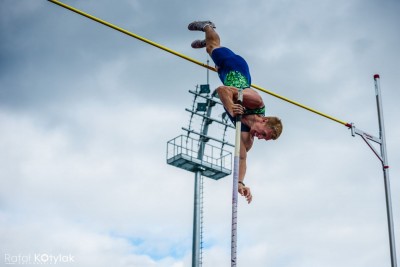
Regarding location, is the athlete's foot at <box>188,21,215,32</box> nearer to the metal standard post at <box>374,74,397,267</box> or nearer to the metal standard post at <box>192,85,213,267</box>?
the metal standard post at <box>374,74,397,267</box>

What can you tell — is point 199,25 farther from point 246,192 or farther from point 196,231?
point 196,231

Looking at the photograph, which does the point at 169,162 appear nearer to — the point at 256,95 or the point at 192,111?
the point at 192,111

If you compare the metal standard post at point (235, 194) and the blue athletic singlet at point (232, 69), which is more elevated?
the blue athletic singlet at point (232, 69)

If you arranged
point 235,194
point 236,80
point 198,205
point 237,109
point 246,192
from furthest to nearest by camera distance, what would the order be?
1. point 198,205
2. point 236,80
3. point 246,192
4. point 237,109
5. point 235,194

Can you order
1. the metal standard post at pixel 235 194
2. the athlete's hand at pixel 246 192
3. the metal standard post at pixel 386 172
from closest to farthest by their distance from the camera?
1. the metal standard post at pixel 235 194
2. the athlete's hand at pixel 246 192
3. the metal standard post at pixel 386 172

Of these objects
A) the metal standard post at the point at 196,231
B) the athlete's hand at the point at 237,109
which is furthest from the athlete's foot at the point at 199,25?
the metal standard post at the point at 196,231

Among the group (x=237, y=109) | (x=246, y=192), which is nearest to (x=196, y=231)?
(x=246, y=192)

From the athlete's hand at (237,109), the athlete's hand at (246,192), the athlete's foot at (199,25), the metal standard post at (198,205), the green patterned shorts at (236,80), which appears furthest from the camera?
the metal standard post at (198,205)

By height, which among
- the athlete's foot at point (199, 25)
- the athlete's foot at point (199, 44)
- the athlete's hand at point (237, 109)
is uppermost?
the athlete's foot at point (199, 25)

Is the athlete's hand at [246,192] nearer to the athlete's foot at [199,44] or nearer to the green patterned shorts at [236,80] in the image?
the green patterned shorts at [236,80]

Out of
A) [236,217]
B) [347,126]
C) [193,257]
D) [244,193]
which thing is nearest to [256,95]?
[244,193]

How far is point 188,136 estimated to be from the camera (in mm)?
23594

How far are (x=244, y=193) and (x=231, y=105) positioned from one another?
0.95 m

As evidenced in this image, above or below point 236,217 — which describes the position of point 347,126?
above
